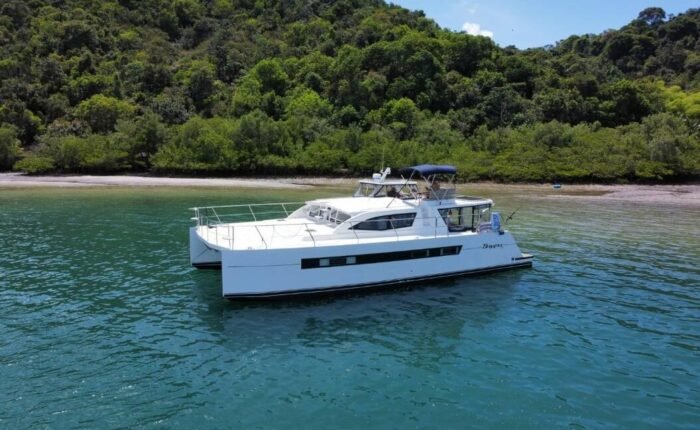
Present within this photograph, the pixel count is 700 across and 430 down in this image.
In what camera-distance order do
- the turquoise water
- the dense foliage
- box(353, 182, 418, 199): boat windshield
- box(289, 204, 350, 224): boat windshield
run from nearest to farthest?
1. the turquoise water
2. box(289, 204, 350, 224): boat windshield
3. box(353, 182, 418, 199): boat windshield
4. the dense foliage

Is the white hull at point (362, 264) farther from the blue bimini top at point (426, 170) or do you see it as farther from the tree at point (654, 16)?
the tree at point (654, 16)

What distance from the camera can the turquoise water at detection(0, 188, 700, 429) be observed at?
11.3m

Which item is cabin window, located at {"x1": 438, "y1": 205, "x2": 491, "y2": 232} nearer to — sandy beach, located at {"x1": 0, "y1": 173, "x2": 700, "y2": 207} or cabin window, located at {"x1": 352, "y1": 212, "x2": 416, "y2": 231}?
cabin window, located at {"x1": 352, "y1": 212, "x2": 416, "y2": 231}

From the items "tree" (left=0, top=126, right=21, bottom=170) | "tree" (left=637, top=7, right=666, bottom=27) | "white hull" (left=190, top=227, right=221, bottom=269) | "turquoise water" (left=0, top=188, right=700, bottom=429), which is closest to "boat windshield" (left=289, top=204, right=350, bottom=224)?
"turquoise water" (left=0, top=188, right=700, bottom=429)

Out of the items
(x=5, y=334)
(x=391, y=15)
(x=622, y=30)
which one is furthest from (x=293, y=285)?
(x=622, y=30)

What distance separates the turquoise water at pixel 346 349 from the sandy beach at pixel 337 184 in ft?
113

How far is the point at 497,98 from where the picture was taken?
96.6 m

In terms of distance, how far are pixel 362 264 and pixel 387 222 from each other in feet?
7.53

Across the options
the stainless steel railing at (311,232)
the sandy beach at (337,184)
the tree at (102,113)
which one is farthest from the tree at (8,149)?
the stainless steel railing at (311,232)

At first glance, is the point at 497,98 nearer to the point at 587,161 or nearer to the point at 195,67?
the point at 587,161

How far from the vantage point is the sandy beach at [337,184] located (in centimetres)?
5731

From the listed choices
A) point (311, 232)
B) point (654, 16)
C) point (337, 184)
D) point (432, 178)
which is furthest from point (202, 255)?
point (654, 16)

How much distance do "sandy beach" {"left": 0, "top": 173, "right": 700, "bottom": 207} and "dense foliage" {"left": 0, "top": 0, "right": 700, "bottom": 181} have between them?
9.30 ft

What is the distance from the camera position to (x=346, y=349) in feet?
47.9
